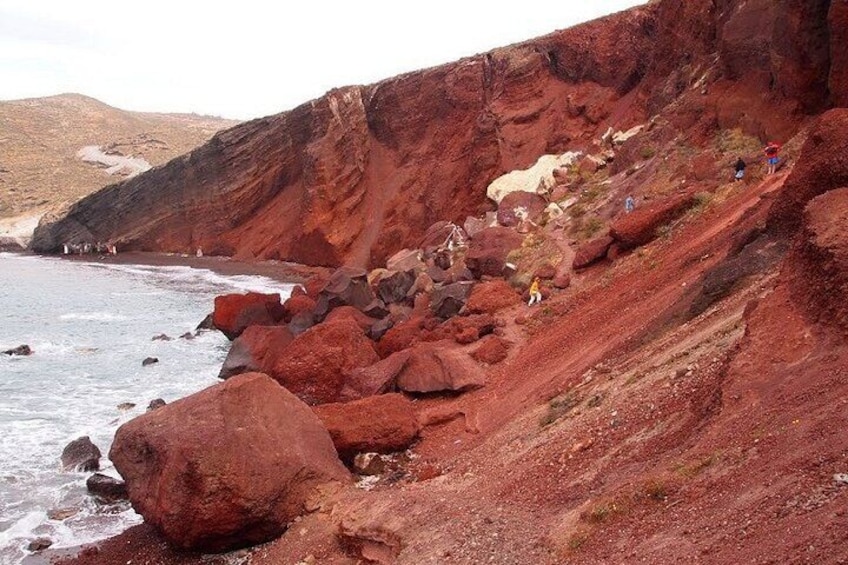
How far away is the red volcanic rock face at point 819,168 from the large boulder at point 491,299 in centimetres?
785

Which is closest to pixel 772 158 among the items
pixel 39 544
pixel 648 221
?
pixel 648 221

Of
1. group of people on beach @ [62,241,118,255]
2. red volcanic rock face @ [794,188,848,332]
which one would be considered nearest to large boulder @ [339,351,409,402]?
red volcanic rock face @ [794,188,848,332]

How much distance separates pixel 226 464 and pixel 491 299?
8805 mm

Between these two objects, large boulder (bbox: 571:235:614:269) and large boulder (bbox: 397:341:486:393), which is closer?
large boulder (bbox: 397:341:486:393)

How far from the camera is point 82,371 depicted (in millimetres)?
20500

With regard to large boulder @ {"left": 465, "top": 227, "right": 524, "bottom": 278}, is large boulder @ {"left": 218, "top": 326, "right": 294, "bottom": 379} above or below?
below

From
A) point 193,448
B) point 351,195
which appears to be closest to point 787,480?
point 193,448

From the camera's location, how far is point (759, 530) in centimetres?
490

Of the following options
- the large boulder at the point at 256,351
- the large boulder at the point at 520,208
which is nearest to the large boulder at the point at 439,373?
the large boulder at the point at 256,351

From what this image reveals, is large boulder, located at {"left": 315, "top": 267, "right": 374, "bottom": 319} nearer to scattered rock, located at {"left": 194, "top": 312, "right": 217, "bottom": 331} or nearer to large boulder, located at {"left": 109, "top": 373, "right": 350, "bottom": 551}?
scattered rock, located at {"left": 194, "top": 312, "right": 217, "bottom": 331}

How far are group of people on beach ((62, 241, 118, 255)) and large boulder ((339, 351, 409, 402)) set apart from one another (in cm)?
4662

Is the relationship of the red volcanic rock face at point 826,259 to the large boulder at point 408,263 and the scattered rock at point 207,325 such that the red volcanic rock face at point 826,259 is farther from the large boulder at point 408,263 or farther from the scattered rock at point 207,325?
the scattered rock at point 207,325

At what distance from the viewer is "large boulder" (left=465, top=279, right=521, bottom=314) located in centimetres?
1695

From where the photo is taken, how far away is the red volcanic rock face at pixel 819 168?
881 centimetres
